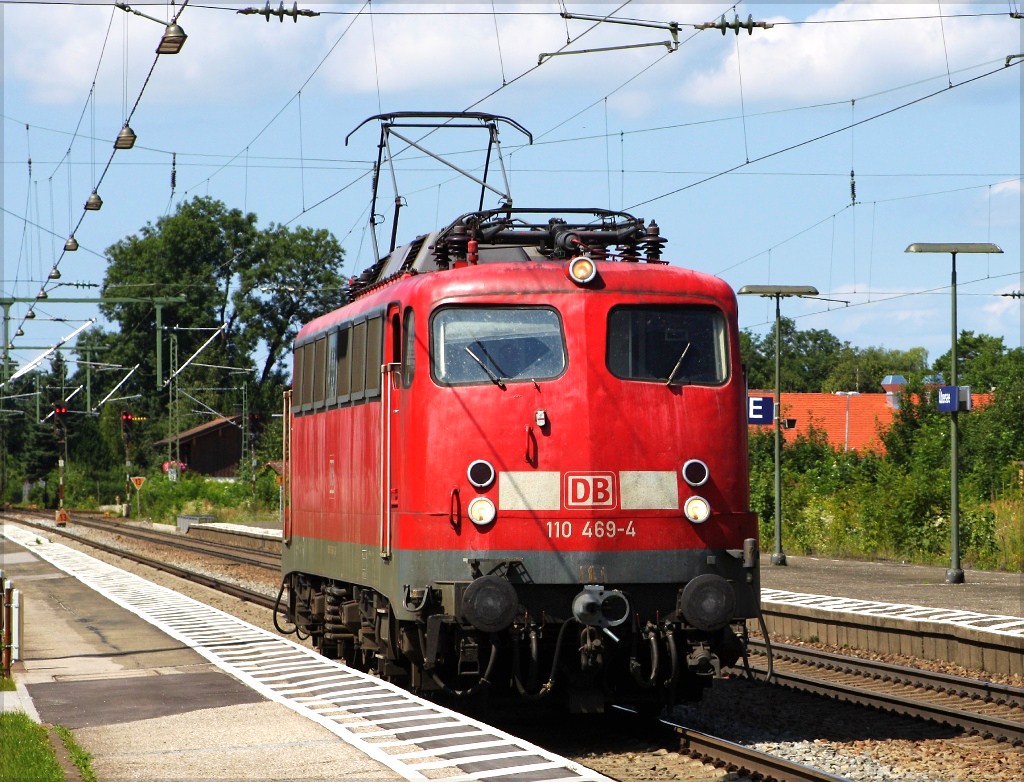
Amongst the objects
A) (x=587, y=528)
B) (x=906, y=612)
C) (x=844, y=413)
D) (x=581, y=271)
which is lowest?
(x=906, y=612)

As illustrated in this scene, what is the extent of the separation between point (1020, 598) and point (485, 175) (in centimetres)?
1024

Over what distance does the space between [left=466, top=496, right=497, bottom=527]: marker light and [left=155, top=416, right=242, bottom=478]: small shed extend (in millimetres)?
86018

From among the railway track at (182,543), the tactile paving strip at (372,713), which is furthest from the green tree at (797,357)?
the tactile paving strip at (372,713)

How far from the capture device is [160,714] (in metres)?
12.0

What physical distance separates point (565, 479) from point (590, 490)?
195 millimetres

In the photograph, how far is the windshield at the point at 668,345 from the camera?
11.5m

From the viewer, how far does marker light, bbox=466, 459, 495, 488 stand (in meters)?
11.1

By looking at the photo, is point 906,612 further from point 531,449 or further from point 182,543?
point 182,543

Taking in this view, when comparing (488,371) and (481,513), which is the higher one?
(488,371)

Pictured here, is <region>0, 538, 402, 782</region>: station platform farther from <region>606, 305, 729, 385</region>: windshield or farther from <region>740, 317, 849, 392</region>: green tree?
<region>740, 317, 849, 392</region>: green tree

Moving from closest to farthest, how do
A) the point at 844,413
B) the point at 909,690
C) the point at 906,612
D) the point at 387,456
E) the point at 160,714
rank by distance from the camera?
the point at 387,456, the point at 160,714, the point at 909,690, the point at 906,612, the point at 844,413

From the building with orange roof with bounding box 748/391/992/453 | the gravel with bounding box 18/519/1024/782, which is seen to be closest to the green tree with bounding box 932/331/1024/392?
the building with orange roof with bounding box 748/391/992/453

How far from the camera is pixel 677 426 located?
1135 cm

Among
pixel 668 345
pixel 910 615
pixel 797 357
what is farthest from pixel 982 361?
pixel 668 345
